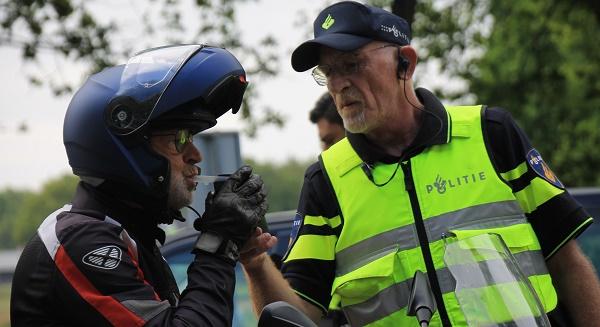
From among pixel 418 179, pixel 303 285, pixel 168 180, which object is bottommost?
pixel 303 285

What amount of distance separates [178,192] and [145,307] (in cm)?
45

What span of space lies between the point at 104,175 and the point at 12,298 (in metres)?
0.42

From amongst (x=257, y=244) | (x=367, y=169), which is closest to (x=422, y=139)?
(x=367, y=169)

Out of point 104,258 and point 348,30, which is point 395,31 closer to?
point 348,30

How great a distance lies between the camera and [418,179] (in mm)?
3303

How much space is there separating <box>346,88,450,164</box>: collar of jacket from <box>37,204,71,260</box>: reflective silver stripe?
1220 millimetres

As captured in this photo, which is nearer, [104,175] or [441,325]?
[104,175]

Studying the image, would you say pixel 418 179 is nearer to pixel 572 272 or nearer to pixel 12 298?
pixel 572 272

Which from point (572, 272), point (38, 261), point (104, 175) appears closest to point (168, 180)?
point (104, 175)

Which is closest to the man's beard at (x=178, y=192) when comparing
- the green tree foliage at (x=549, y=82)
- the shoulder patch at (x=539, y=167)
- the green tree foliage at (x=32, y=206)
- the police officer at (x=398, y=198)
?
the police officer at (x=398, y=198)

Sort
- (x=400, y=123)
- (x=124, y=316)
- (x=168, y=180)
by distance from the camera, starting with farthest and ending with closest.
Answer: (x=400, y=123)
(x=168, y=180)
(x=124, y=316)

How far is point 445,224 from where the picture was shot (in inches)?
126

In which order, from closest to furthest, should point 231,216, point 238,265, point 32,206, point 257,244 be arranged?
point 231,216, point 257,244, point 238,265, point 32,206

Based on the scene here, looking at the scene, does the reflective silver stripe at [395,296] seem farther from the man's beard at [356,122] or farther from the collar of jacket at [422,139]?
the man's beard at [356,122]
